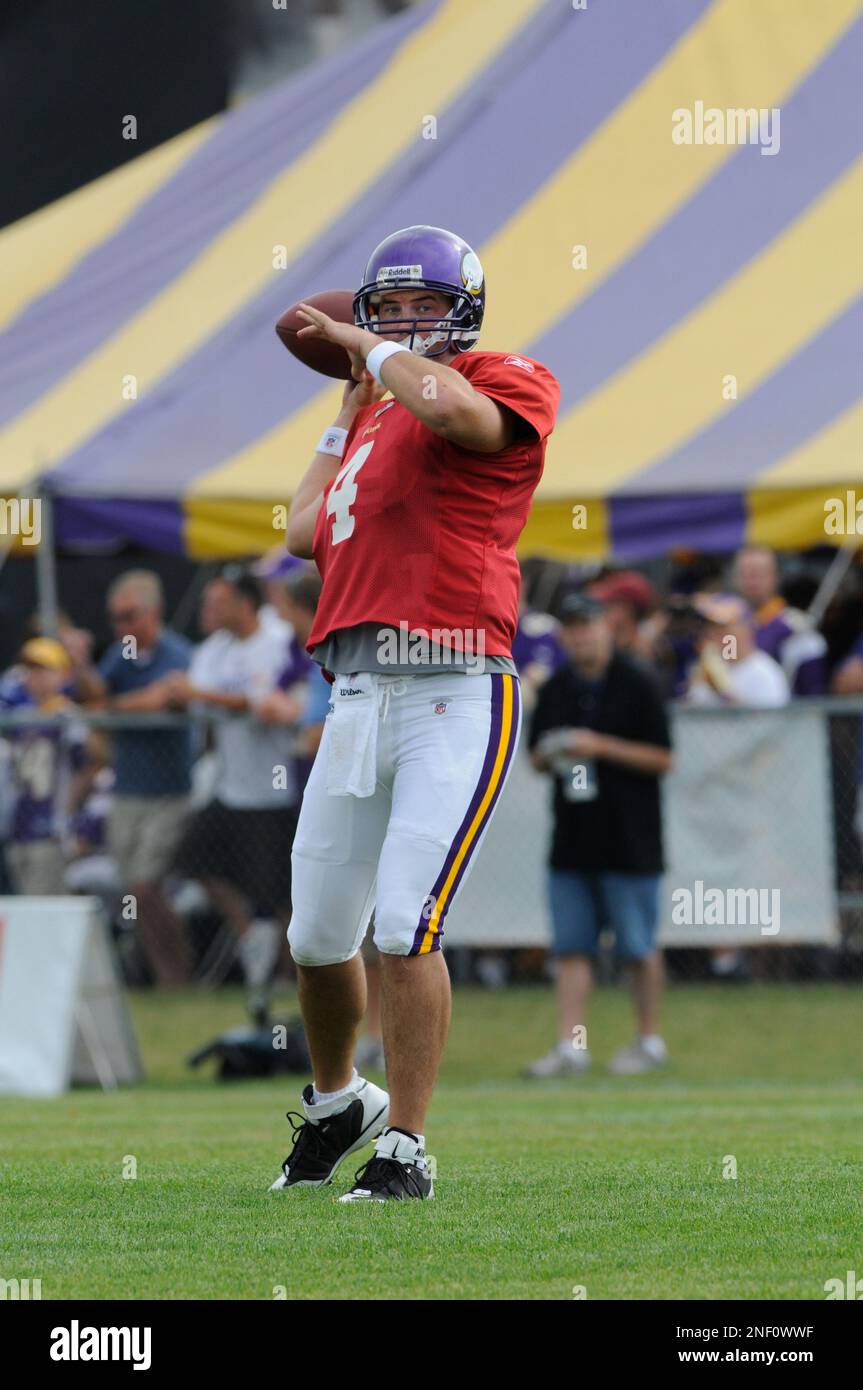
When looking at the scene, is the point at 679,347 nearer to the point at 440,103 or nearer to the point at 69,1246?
the point at 440,103

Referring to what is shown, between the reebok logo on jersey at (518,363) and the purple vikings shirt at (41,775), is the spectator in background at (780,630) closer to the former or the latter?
the purple vikings shirt at (41,775)

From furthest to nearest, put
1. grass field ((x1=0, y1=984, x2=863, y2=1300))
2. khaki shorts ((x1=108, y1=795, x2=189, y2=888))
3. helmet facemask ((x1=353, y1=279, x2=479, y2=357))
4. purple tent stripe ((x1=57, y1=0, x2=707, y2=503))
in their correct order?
khaki shorts ((x1=108, y1=795, x2=189, y2=888)), purple tent stripe ((x1=57, y1=0, x2=707, y2=503)), helmet facemask ((x1=353, y1=279, x2=479, y2=357)), grass field ((x1=0, y1=984, x2=863, y2=1300))

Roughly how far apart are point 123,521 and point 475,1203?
293 inches

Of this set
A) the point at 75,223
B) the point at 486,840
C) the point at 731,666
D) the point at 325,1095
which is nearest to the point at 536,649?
the point at 731,666

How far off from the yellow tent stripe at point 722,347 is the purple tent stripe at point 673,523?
1.00 ft

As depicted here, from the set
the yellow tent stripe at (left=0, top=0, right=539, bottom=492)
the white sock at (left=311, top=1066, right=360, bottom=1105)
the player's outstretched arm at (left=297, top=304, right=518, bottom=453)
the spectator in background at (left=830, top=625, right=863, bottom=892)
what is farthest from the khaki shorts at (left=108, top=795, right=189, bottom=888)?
the player's outstretched arm at (left=297, top=304, right=518, bottom=453)

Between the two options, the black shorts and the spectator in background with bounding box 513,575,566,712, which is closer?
the black shorts

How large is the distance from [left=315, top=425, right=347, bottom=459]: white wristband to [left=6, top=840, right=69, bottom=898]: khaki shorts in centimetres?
745

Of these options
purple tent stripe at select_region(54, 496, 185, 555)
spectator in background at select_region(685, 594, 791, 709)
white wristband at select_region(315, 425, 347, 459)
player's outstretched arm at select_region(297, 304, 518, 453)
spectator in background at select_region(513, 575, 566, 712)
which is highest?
purple tent stripe at select_region(54, 496, 185, 555)

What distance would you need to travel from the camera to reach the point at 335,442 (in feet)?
20.0

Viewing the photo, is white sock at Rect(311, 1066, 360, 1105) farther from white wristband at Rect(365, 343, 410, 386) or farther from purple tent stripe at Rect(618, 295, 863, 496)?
purple tent stripe at Rect(618, 295, 863, 496)

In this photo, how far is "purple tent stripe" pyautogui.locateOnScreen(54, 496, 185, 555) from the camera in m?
12.3
